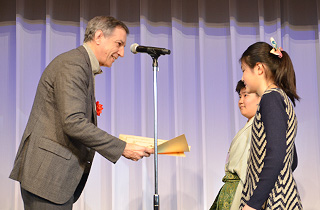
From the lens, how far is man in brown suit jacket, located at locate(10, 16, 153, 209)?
1.93 meters

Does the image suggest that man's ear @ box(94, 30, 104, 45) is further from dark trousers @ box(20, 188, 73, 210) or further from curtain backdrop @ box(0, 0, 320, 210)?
curtain backdrop @ box(0, 0, 320, 210)

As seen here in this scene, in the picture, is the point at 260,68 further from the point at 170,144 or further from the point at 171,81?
the point at 171,81

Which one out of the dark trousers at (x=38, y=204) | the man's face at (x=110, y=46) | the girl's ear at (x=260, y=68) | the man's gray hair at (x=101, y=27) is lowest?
the dark trousers at (x=38, y=204)

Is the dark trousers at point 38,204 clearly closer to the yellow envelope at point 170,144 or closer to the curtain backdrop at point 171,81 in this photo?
the yellow envelope at point 170,144

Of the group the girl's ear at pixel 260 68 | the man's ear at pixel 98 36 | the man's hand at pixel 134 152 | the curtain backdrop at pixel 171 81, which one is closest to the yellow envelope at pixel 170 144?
the man's hand at pixel 134 152

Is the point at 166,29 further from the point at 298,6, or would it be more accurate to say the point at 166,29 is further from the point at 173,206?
the point at 173,206

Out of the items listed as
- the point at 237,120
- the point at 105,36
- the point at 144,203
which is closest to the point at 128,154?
the point at 105,36

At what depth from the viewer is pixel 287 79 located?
184 cm

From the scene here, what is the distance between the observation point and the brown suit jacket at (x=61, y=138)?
6.34ft

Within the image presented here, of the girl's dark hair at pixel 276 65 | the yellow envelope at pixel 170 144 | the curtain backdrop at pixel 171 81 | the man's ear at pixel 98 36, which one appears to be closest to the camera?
the girl's dark hair at pixel 276 65

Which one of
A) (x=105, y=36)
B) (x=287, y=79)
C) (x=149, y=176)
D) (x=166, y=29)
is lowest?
(x=149, y=176)

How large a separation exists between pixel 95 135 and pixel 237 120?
215cm

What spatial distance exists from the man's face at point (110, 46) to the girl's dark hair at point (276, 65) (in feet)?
2.64

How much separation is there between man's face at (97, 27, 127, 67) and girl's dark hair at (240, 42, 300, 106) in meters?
0.80
